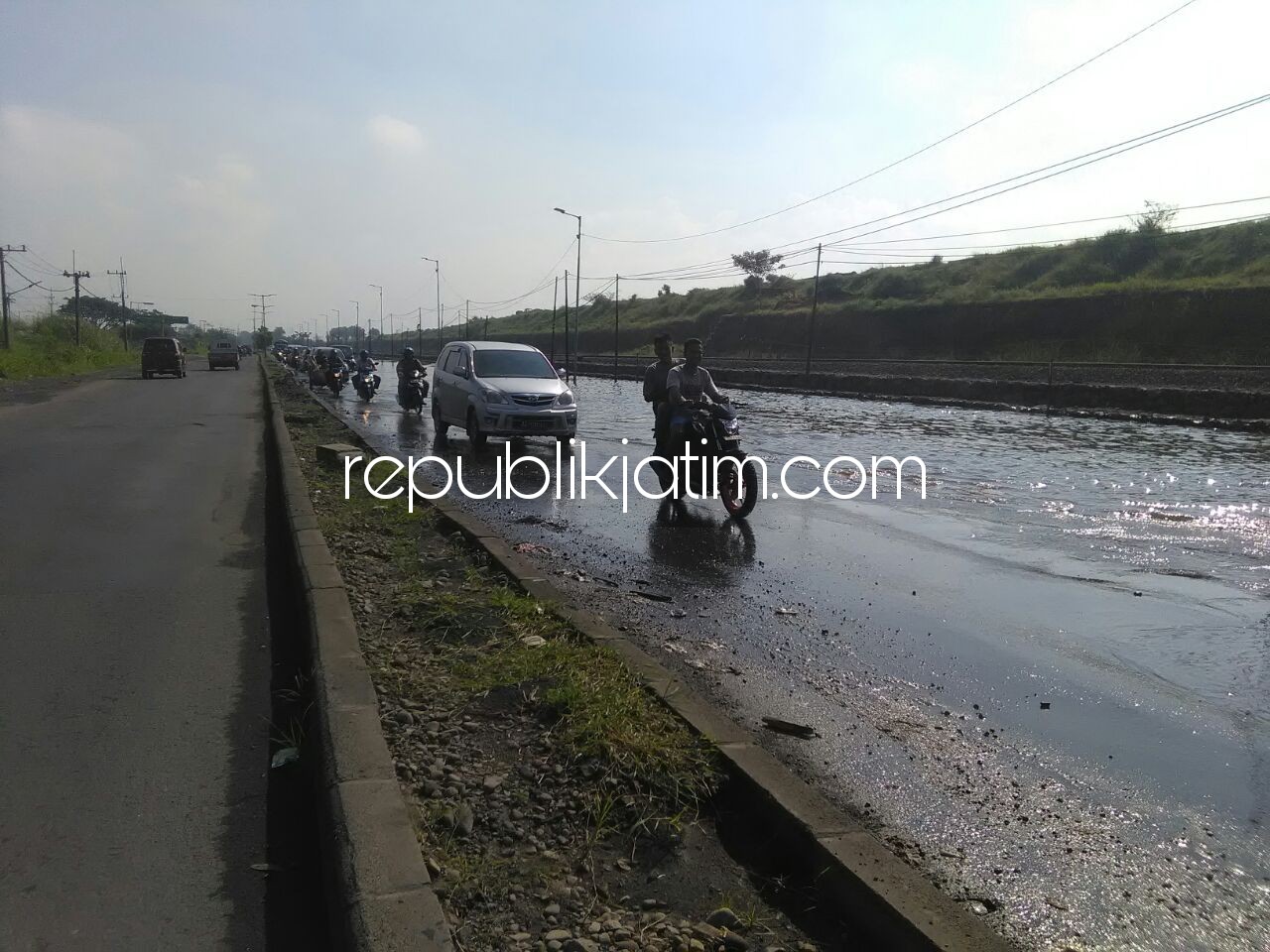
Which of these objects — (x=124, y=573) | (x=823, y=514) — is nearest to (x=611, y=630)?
(x=124, y=573)

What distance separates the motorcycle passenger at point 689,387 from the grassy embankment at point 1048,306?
1376 inches

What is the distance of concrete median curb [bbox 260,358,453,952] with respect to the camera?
99.6 inches

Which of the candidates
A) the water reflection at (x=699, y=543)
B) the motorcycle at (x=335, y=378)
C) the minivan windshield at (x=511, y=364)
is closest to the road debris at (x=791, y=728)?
the water reflection at (x=699, y=543)

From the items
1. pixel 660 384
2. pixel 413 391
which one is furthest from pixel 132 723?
pixel 413 391

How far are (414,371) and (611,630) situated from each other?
19.7 m

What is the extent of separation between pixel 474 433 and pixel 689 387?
626 cm

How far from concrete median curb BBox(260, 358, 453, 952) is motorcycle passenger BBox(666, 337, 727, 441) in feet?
18.4

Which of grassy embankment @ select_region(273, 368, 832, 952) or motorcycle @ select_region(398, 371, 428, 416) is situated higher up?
motorcycle @ select_region(398, 371, 428, 416)

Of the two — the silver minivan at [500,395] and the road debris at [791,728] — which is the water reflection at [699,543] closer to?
the road debris at [791,728]

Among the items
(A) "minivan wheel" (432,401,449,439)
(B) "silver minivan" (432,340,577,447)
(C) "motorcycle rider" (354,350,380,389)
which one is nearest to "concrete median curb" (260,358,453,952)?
(B) "silver minivan" (432,340,577,447)

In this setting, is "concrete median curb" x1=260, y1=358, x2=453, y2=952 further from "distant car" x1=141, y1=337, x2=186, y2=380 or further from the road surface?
"distant car" x1=141, y1=337, x2=186, y2=380

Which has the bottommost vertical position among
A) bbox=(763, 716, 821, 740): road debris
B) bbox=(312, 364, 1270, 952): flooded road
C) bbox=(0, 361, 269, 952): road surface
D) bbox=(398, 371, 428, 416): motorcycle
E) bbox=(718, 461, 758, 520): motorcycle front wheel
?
bbox=(0, 361, 269, 952): road surface

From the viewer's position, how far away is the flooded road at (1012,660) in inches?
123

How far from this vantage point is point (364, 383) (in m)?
29.1
